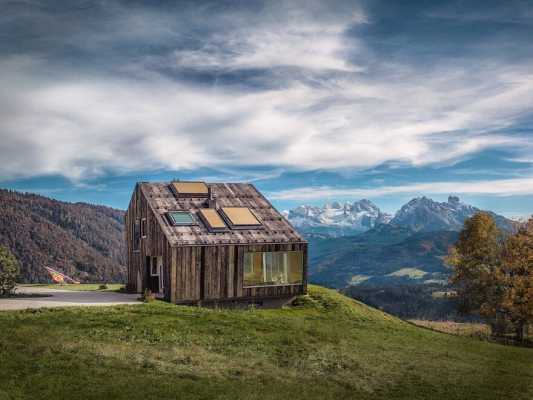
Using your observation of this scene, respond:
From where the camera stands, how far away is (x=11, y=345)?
18.2 meters

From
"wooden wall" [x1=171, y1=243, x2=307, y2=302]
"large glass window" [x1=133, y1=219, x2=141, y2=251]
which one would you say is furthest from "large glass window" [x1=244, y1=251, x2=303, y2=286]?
"large glass window" [x1=133, y1=219, x2=141, y2=251]

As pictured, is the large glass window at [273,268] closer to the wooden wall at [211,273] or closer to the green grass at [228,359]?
the wooden wall at [211,273]

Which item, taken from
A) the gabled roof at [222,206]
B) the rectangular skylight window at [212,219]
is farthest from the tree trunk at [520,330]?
the rectangular skylight window at [212,219]

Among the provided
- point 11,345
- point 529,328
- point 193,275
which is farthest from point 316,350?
point 529,328

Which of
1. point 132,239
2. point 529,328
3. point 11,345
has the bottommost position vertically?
point 529,328

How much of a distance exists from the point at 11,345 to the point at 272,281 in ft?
72.6

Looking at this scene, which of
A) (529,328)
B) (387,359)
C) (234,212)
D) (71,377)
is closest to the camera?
(71,377)

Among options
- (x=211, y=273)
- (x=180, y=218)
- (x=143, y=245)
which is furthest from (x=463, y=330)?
(x=143, y=245)

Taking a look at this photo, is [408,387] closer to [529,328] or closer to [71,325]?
[71,325]

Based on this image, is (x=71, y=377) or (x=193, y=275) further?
(x=193, y=275)

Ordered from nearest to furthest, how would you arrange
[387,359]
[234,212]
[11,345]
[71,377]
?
1. [71,377]
2. [11,345]
3. [387,359]
4. [234,212]

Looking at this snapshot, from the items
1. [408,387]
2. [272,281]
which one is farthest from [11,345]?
[272,281]

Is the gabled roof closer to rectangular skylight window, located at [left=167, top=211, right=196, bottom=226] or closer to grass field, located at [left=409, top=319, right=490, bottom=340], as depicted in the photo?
rectangular skylight window, located at [left=167, top=211, right=196, bottom=226]

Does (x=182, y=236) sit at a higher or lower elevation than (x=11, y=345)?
higher
